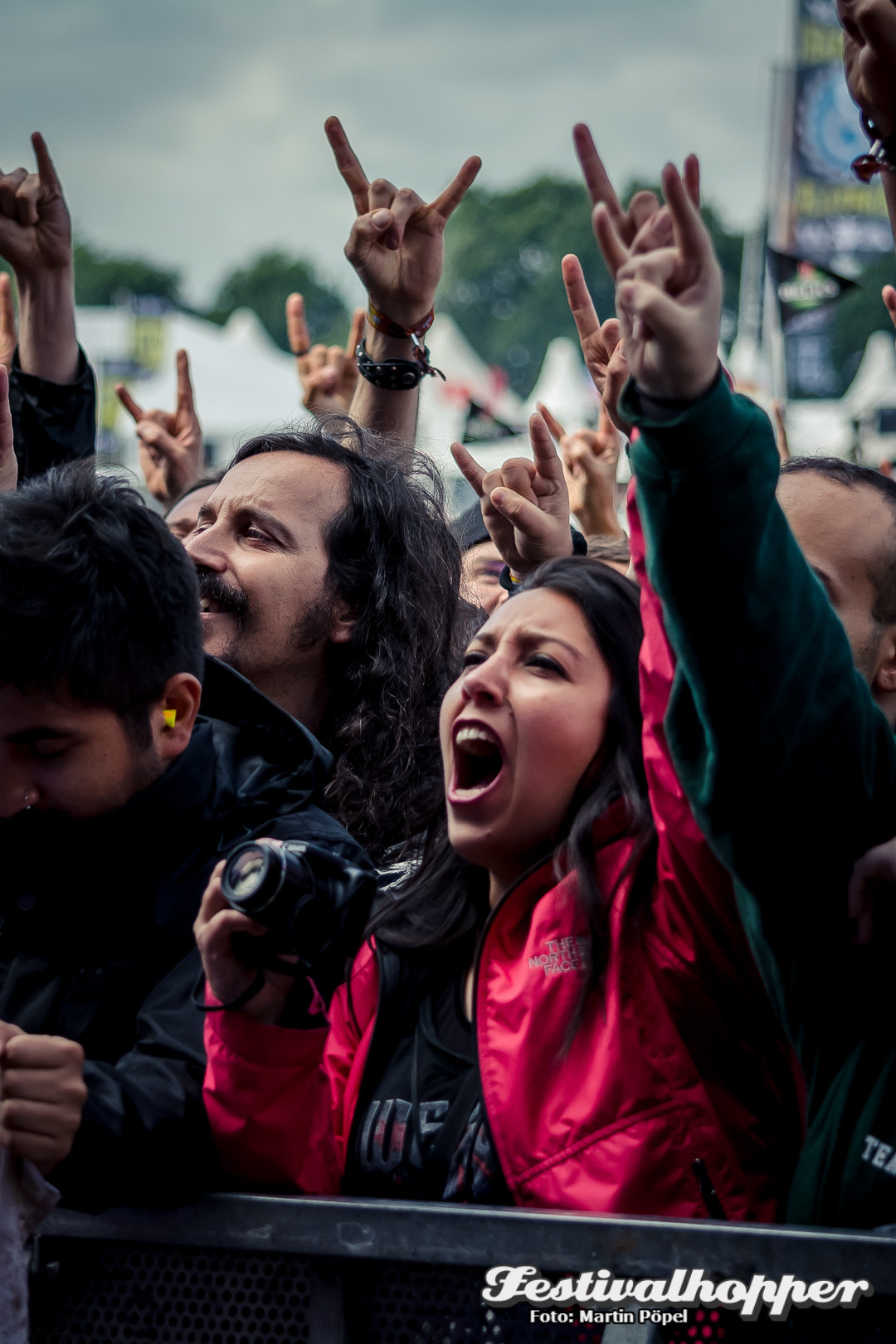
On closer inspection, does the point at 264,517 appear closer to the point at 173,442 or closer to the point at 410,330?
the point at 410,330

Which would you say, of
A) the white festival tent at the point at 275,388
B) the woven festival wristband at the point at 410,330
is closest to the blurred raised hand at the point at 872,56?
the woven festival wristband at the point at 410,330

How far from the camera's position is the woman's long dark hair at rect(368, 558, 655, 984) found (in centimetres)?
187

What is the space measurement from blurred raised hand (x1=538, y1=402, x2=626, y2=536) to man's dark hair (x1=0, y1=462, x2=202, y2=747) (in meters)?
2.15

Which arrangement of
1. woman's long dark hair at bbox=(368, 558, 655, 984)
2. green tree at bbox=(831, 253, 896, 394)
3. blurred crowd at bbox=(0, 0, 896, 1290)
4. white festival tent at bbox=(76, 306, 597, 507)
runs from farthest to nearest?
green tree at bbox=(831, 253, 896, 394), white festival tent at bbox=(76, 306, 597, 507), woman's long dark hair at bbox=(368, 558, 655, 984), blurred crowd at bbox=(0, 0, 896, 1290)

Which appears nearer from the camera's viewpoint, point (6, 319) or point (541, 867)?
point (541, 867)

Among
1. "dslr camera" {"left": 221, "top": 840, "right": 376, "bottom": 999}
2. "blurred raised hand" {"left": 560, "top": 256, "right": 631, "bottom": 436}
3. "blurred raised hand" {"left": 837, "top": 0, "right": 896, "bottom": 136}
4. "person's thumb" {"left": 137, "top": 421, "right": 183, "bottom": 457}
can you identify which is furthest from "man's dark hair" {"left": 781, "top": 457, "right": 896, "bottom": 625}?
"person's thumb" {"left": 137, "top": 421, "right": 183, "bottom": 457}

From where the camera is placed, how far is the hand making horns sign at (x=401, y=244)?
3279 millimetres

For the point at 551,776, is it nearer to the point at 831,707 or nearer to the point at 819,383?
the point at 831,707

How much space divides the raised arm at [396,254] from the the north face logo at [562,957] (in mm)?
1871

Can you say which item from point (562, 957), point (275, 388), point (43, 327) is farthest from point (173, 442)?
point (275, 388)

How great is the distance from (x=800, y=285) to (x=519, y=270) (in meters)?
84.0

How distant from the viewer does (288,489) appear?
3016 millimetres

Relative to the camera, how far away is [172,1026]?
1.75 m

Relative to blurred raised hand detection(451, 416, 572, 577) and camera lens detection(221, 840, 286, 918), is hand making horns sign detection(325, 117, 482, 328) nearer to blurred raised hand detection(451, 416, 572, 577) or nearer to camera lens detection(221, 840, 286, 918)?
A: blurred raised hand detection(451, 416, 572, 577)
